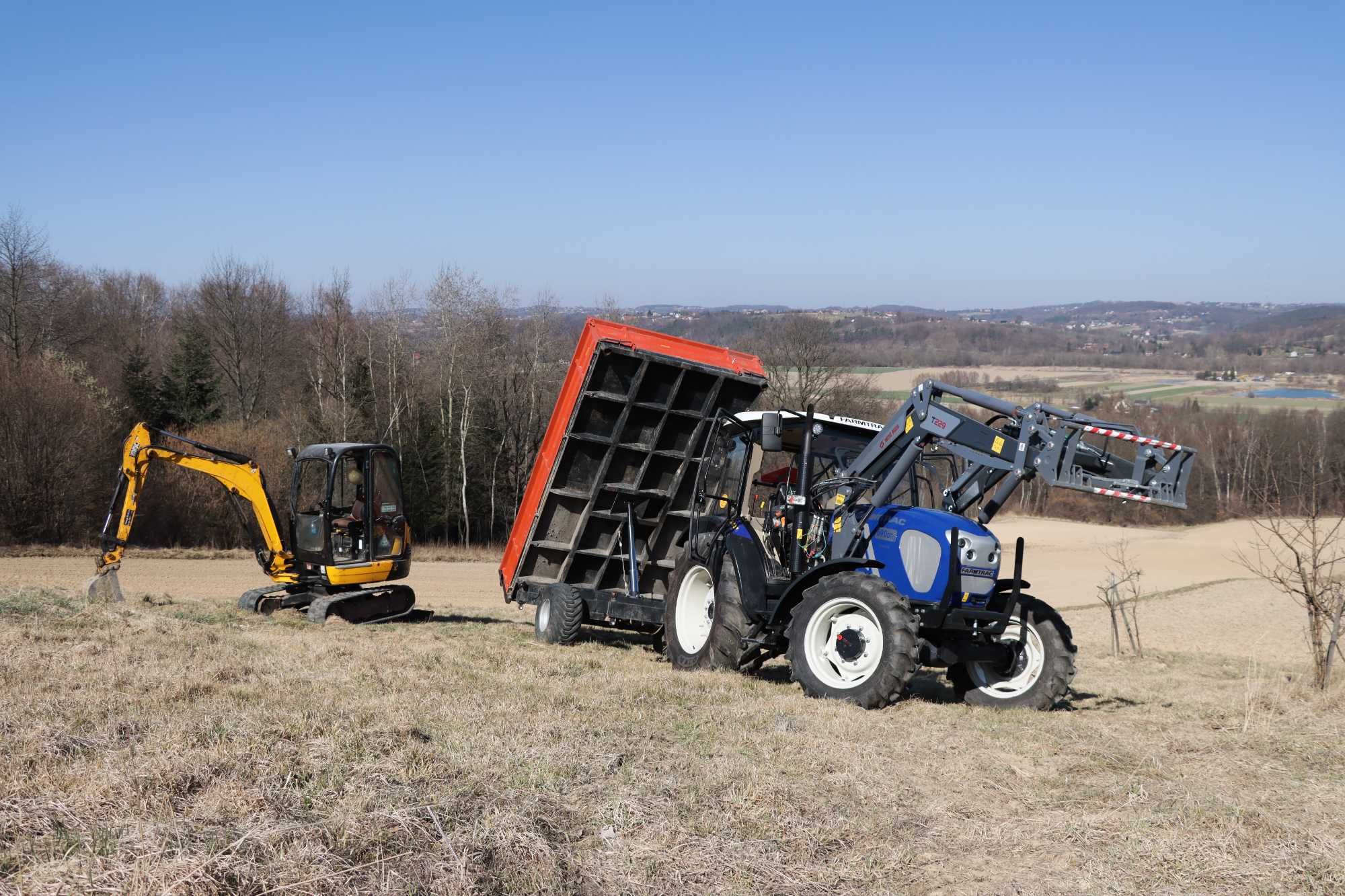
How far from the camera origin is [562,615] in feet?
42.6

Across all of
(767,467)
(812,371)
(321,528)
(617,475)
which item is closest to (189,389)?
(812,371)

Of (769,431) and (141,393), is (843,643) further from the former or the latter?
(141,393)

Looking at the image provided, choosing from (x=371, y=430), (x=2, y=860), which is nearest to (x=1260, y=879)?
(x=2, y=860)

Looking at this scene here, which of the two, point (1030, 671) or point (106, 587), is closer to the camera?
point (1030, 671)

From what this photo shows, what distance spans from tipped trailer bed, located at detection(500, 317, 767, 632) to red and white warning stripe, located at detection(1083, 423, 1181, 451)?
4.83 m

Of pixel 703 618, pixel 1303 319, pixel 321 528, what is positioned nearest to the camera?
pixel 703 618

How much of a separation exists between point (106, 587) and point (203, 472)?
1931mm

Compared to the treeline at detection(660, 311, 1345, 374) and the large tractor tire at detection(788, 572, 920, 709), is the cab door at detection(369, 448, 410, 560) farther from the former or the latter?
the treeline at detection(660, 311, 1345, 374)

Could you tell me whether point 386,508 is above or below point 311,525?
above

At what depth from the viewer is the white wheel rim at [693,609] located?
1125 centimetres

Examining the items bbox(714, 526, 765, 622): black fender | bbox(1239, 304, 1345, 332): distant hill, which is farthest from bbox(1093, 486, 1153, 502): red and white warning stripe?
bbox(1239, 304, 1345, 332): distant hill

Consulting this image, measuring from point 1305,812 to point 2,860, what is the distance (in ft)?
21.3

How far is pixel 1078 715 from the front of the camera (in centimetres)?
949

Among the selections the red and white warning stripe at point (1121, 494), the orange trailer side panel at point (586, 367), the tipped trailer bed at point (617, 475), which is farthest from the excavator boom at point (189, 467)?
the red and white warning stripe at point (1121, 494)
